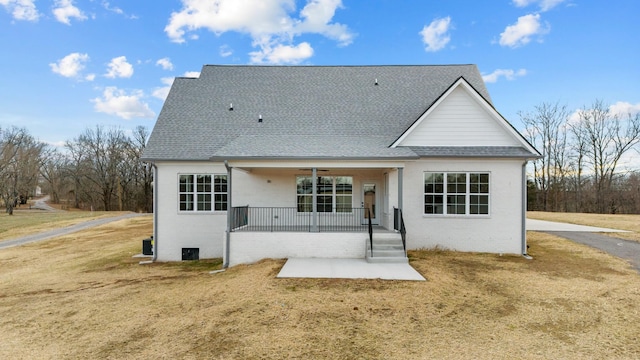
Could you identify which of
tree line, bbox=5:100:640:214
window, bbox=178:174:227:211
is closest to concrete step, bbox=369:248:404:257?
window, bbox=178:174:227:211

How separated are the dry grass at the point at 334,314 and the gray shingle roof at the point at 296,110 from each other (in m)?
4.79

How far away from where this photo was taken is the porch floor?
900cm

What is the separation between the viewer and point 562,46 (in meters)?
21.0

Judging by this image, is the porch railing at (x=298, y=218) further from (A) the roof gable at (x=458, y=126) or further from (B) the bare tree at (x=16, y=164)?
(B) the bare tree at (x=16, y=164)

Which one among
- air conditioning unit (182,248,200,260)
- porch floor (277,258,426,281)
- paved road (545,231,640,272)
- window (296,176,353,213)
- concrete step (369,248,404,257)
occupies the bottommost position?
air conditioning unit (182,248,200,260)

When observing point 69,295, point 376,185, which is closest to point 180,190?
point 69,295

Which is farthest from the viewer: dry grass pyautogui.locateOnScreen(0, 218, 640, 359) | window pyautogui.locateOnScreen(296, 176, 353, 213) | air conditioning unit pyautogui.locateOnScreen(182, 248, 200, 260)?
window pyautogui.locateOnScreen(296, 176, 353, 213)

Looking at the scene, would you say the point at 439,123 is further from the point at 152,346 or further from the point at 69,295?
the point at 69,295

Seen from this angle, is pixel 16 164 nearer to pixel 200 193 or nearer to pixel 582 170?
pixel 200 193

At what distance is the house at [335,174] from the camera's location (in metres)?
11.5

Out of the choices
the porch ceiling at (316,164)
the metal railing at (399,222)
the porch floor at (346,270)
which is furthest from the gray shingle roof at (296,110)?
the porch floor at (346,270)

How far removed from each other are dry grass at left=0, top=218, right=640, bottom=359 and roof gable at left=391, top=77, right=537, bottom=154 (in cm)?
468

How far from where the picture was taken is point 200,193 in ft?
45.2

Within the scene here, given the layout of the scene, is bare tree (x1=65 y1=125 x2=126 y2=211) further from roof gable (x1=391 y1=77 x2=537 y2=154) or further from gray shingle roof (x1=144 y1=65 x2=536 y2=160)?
roof gable (x1=391 y1=77 x2=537 y2=154)
